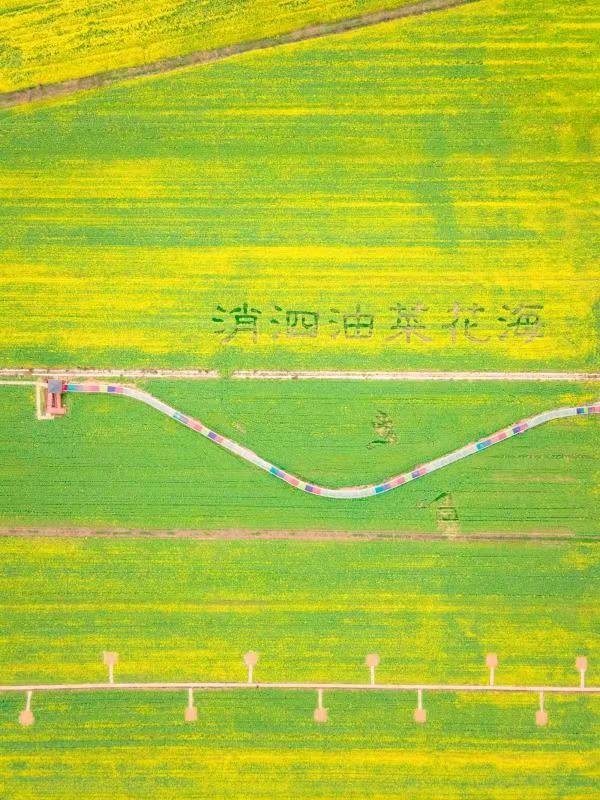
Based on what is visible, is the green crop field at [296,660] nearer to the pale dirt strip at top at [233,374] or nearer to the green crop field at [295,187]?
the pale dirt strip at top at [233,374]

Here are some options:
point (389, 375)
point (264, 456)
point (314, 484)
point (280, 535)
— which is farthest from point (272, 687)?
point (389, 375)

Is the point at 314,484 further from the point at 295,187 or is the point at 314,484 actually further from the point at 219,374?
the point at 295,187

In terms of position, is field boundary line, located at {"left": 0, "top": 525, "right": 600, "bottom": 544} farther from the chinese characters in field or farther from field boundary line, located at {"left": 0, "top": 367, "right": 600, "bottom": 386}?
the chinese characters in field

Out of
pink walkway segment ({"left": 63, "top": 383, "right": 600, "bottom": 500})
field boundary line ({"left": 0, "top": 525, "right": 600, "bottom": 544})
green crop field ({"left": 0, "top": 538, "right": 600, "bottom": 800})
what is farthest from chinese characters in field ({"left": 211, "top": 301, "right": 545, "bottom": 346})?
green crop field ({"left": 0, "top": 538, "right": 600, "bottom": 800})

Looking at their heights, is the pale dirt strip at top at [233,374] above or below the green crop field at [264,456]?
above

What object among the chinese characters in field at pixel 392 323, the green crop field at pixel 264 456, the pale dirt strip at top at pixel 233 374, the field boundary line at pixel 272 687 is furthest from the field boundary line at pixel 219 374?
the field boundary line at pixel 272 687

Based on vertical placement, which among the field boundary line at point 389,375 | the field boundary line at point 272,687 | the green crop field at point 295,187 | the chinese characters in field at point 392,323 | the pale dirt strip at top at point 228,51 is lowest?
the field boundary line at point 272,687
